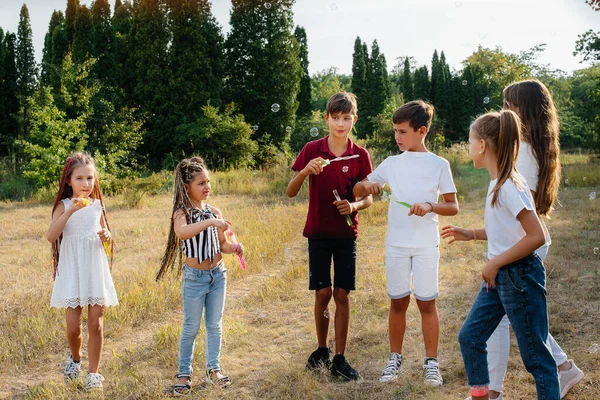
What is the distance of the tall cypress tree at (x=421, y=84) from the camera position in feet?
118

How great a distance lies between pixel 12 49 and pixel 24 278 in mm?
20663

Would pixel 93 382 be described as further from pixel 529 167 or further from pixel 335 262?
pixel 529 167

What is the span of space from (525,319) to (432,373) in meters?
1.03

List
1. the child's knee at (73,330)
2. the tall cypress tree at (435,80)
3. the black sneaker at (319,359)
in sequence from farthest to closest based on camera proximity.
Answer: the tall cypress tree at (435,80), the black sneaker at (319,359), the child's knee at (73,330)

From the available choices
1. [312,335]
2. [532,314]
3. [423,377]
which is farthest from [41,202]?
[532,314]

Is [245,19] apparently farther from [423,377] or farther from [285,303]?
[423,377]

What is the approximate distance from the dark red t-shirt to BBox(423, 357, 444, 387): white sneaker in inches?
36.1

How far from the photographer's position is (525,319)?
2.58 m

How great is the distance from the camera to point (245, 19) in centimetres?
2306

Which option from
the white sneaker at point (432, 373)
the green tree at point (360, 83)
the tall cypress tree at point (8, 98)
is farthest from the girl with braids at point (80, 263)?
the green tree at point (360, 83)

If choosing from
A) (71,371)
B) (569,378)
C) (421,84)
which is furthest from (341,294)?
(421,84)

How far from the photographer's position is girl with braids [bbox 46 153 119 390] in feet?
11.7

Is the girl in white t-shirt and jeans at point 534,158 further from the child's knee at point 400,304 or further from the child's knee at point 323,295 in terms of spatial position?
the child's knee at point 323,295

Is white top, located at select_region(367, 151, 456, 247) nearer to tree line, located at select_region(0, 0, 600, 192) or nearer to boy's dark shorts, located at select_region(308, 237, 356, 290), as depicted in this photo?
boy's dark shorts, located at select_region(308, 237, 356, 290)
